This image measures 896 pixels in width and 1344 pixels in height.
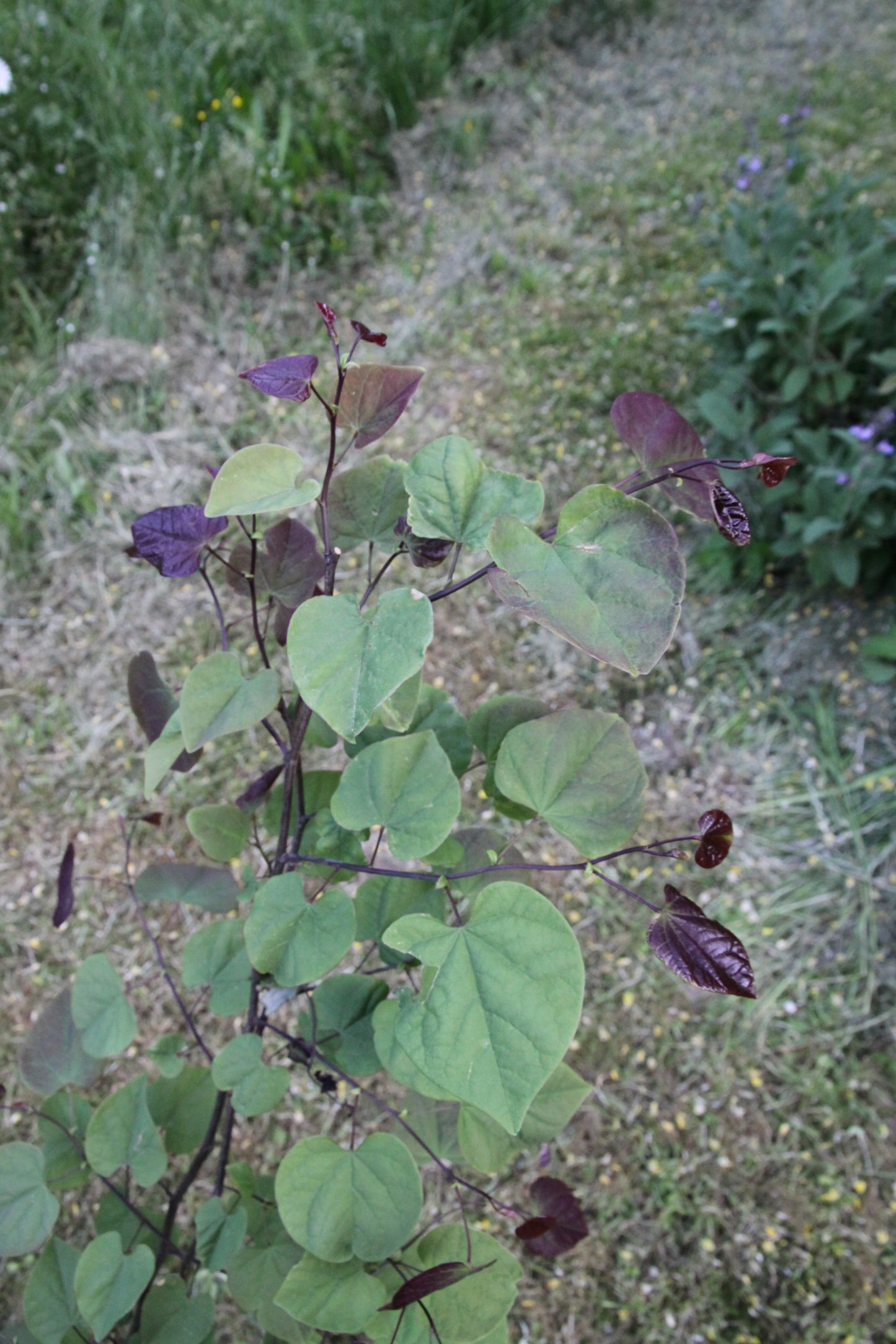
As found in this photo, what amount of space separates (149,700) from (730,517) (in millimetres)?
561

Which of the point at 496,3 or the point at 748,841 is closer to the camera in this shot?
the point at 748,841

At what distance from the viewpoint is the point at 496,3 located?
132 inches

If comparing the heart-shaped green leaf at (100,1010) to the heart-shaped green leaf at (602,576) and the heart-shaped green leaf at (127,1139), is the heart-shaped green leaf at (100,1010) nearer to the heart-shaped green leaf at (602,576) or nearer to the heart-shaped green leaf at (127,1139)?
the heart-shaped green leaf at (127,1139)

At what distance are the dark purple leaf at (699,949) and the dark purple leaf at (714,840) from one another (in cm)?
3

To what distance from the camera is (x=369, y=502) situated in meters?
0.78

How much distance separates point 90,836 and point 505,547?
1665 mm

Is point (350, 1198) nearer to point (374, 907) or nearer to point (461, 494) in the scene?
point (374, 907)

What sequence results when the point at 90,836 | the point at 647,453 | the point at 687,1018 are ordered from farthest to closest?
1. the point at 90,836
2. the point at 687,1018
3. the point at 647,453

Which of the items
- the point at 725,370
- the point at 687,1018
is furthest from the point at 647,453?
the point at 725,370

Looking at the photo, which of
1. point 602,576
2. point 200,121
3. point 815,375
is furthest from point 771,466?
point 200,121

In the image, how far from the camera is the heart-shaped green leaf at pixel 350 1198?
721 mm

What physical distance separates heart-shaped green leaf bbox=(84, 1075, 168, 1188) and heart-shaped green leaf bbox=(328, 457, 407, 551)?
585 mm

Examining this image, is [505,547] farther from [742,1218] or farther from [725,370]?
[725,370]

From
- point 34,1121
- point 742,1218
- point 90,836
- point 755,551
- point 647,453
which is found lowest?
point 742,1218
